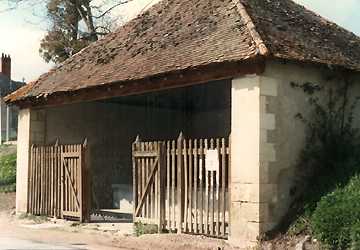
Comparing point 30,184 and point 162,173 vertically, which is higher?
point 162,173

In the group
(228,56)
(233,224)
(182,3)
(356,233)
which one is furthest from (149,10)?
(356,233)

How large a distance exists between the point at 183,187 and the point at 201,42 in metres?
3.17

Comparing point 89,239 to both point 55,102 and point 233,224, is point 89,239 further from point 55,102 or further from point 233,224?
point 55,102

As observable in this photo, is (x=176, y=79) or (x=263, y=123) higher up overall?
(x=176, y=79)

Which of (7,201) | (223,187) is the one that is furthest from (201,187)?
(7,201)

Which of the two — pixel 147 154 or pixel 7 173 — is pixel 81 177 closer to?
pixel 147 154

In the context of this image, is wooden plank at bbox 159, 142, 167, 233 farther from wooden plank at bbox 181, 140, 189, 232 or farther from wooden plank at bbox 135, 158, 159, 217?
wooden plank at bbox 181, 140, 189, 232

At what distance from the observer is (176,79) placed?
13.4 meters

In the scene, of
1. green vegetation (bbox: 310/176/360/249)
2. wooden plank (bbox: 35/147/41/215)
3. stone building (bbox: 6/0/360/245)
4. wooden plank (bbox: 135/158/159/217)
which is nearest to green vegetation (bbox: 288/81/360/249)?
green vegetation (bbox: 310/176/360/249)

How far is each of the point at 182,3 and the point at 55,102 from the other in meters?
4.48

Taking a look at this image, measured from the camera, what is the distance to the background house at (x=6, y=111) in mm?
43594

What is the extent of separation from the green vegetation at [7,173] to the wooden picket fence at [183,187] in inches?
479

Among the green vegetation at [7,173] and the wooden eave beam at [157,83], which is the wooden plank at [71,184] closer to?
the wooden eave beam at [157,83]

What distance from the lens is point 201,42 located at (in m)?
13.7
